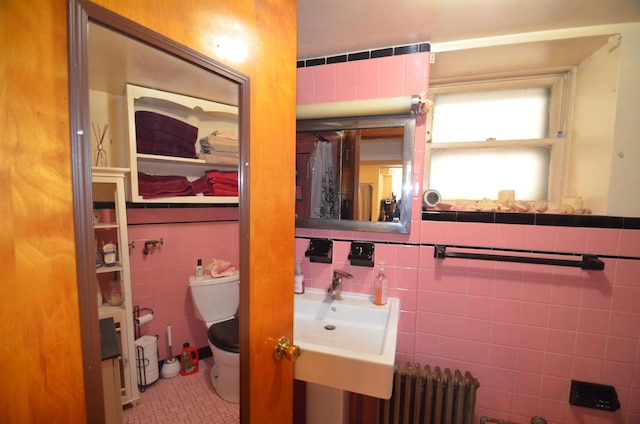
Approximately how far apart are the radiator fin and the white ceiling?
1714mm

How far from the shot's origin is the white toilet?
0.69m

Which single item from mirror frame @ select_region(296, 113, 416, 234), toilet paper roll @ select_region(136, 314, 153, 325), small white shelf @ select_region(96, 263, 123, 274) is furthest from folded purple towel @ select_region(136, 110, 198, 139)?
mirror frame @ select_region(296, 113, 416, 234)

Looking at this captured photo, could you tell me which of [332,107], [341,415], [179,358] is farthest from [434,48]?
[341,415]

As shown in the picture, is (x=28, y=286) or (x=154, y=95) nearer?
(x=28, y=286)

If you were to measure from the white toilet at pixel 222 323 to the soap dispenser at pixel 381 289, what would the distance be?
2.79 feet

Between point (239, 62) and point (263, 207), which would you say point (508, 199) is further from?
point (239, 62)

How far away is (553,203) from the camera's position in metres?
1.40

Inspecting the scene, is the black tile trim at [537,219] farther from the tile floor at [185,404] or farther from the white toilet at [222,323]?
the tile floor at [185,404]

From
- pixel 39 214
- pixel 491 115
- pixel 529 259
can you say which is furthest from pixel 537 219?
pixel 39 214

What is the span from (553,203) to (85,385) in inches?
78.6

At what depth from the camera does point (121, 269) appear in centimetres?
50

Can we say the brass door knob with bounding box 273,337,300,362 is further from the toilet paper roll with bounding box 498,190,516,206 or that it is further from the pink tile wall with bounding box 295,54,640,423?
the toilet paper roll with bounding box 498,190,516,206

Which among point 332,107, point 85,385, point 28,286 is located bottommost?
point 85,385

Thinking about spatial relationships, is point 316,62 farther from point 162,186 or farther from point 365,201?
point 162,186
